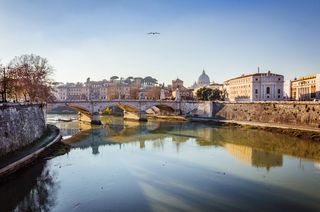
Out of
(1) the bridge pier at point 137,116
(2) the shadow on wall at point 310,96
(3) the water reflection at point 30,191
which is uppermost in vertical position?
(2) the shadow on wall at point 310,96

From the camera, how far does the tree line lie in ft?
76.0

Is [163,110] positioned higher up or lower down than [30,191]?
higher up

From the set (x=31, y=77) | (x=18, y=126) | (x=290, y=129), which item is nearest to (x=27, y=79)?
(x=31, y=77)

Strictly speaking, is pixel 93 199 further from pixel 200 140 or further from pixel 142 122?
pixel 142 122

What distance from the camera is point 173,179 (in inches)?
483

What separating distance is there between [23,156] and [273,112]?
23528 millimetres

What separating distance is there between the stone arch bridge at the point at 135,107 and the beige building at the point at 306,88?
15.6m

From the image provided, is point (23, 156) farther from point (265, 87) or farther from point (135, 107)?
point (265, 87)

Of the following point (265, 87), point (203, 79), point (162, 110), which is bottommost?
point (162, 110)

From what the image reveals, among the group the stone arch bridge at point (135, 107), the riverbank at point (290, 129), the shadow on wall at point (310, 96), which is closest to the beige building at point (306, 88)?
the shadow on wall at point (310, 96)

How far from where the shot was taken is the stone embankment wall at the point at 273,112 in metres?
25.6

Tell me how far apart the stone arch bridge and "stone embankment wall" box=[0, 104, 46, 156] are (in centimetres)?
1306

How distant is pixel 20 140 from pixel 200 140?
39.5 feet

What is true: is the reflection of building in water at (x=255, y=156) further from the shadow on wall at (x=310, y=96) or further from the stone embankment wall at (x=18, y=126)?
the shadow on wall at (x=310, y=96)
